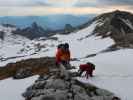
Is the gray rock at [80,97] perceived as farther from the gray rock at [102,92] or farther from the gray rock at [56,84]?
the gray rock at [56,84]

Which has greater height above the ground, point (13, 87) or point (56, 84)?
point (56, 84)

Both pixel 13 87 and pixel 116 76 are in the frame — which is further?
pixel 13 87

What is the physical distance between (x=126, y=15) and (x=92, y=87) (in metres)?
110

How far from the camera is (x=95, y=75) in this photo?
32.4 m

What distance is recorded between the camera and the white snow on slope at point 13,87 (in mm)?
32184

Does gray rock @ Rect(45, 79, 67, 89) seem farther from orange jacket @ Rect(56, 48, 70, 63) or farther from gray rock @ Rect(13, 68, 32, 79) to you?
gray rock @ Rect(13, 68, 32, 79)

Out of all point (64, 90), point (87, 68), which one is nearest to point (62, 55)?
point (87, 68)

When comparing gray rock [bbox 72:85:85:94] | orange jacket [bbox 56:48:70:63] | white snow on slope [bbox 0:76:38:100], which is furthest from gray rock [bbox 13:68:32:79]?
gray rock [bbox 72:85:85:94]

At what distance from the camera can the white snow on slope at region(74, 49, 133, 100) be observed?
28.8m

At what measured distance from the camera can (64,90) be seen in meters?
28.0

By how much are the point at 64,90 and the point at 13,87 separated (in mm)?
9161

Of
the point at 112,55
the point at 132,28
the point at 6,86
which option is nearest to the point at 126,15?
the point at 132,28

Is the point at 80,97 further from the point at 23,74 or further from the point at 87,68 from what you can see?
the point at 23,74

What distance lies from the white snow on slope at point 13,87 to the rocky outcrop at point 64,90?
1.81m
